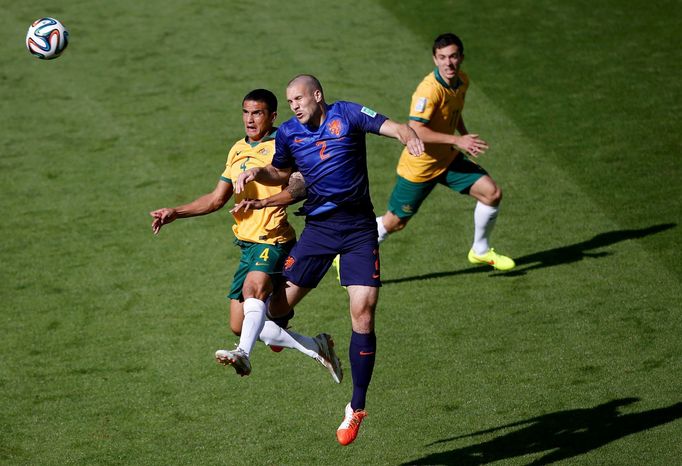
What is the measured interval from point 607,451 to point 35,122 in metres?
10.1

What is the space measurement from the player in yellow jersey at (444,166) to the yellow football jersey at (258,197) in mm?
2276

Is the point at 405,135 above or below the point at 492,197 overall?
above

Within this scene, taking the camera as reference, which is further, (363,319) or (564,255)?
(564,255)

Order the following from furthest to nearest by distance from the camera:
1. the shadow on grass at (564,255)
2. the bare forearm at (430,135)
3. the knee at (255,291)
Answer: the shadow on grass at (564,255) → the bare forearm at (430,135) → the knee at (255,291)

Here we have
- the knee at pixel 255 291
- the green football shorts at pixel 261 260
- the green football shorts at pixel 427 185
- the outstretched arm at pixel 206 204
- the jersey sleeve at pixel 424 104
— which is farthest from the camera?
the green football shorts at pixel 427 185

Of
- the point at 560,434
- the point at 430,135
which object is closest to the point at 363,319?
the point at 560,434

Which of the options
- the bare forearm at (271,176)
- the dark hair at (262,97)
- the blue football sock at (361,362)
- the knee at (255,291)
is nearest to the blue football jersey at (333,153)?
the bare forearm at (271,176)

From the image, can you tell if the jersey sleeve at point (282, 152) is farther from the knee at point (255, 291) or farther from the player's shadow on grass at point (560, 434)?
the player's shadow on grass at point (560, 434)

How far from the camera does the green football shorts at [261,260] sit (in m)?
9.36

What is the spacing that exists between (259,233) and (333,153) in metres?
1.20

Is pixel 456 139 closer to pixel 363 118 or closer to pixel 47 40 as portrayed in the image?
pixel 363 118

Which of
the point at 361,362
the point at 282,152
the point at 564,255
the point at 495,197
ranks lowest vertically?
the point at 564,255

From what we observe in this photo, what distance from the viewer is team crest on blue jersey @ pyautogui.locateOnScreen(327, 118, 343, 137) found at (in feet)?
28.6

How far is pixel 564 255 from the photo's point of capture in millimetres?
12367
